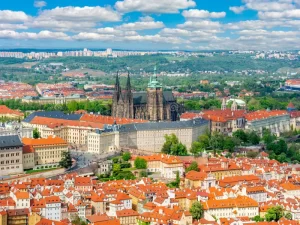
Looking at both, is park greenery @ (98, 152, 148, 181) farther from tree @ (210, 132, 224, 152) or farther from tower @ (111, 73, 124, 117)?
tower @ (111, 73, 124, 117)

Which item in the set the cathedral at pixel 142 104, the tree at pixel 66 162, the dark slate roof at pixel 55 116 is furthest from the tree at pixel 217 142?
the tree at pixel 66 162

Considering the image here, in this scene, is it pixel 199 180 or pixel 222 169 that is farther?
pixel 222 169

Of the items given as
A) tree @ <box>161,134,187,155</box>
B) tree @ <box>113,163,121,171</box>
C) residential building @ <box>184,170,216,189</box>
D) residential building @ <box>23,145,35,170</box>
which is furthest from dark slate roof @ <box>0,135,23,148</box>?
tree @ <box>161,134,187,155</box>

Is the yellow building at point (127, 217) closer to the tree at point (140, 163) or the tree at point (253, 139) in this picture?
the tree at point (140, 163)

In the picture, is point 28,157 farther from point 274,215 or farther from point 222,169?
point 274,215

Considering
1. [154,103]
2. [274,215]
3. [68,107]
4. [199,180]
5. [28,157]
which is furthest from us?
[68,107]

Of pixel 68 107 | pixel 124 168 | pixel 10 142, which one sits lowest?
pixel 124 168

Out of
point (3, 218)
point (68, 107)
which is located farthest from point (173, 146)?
point (68, 107)
